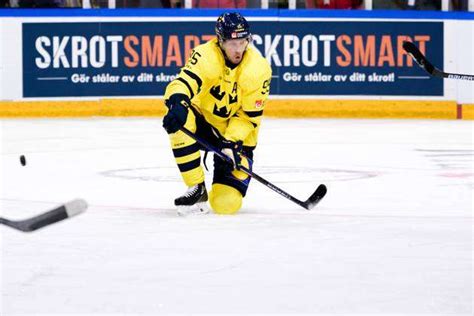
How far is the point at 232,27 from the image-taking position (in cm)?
552

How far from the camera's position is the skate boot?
5.64 meters

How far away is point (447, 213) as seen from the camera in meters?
5.71

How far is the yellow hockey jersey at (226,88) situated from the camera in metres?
5.68

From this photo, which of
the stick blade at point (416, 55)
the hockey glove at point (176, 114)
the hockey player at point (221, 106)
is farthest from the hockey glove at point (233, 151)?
the stick blade at point (416, 55)

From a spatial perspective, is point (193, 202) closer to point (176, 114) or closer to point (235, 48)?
point (176, 114)

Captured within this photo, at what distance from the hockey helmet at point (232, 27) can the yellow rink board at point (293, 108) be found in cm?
623

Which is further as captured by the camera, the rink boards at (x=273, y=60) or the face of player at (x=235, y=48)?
the rink boards at (x=273, y=60)

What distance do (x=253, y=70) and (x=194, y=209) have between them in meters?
0.65

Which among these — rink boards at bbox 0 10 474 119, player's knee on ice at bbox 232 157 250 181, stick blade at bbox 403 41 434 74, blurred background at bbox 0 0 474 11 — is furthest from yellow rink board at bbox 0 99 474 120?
stick blade at bbox 403 41 434 74

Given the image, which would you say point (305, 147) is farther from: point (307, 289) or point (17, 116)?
point (307, 289)

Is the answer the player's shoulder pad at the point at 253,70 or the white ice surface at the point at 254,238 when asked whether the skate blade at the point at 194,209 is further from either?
the player's shoulder pad at the point at 253,70

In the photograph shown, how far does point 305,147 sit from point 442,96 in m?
3.15

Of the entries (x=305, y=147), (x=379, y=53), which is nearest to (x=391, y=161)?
(x=305, y=147)

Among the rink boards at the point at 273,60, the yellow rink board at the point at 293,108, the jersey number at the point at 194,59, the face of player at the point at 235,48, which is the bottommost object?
the yellow rink board at the point at 293,108
